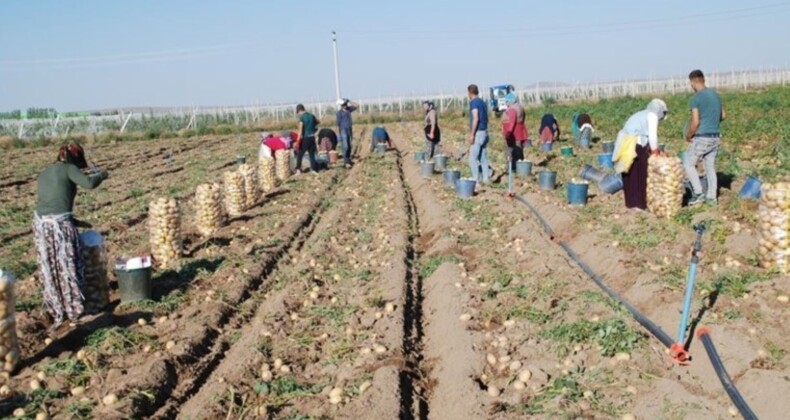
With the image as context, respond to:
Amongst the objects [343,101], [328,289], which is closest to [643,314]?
[328,289]

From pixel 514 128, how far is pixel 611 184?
3175 millimetres

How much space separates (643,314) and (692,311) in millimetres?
470

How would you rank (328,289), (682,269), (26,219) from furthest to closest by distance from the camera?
(26,219), (328,289), (682,269)

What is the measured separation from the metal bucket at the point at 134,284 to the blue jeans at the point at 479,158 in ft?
22.7

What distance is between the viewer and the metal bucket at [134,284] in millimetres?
7359

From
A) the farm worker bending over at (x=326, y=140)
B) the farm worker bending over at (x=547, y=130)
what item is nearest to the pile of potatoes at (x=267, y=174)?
the farm worker bending over at (x=326, y=140)

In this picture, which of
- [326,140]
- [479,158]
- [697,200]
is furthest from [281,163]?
[697,200]

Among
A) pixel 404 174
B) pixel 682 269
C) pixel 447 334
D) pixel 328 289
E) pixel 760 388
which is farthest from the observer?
pixel 404 174

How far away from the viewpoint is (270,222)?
38.5 ft

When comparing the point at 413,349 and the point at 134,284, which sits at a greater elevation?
the point at 134,284

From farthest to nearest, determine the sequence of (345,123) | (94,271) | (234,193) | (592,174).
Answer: (345,123)
(592,174)
(234,193)
(94,271)

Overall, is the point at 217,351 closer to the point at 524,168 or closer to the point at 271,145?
the point at 524,168

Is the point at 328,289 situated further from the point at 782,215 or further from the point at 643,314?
the point at 782,215

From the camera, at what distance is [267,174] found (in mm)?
15758
